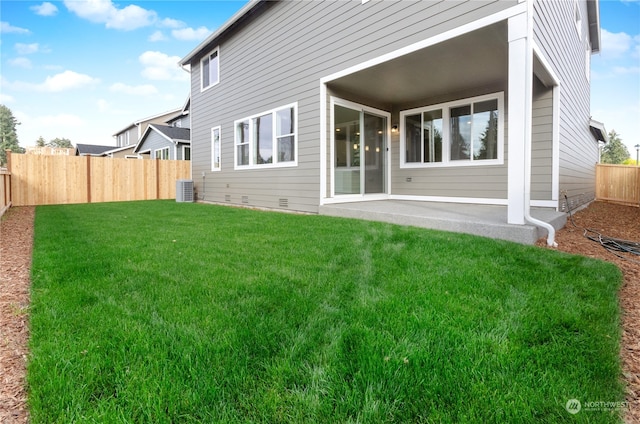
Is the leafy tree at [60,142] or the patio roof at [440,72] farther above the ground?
the leafy tree at [60,142]

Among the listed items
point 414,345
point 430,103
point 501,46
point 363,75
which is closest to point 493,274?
point 414,345

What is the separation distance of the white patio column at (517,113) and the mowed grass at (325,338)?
869 mm

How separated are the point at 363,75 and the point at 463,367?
554cm

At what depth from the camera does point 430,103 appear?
718cm

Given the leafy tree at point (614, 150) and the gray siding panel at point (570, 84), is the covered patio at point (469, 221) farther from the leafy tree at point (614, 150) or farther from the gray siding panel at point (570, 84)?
the leafy tree at point (614, 150)

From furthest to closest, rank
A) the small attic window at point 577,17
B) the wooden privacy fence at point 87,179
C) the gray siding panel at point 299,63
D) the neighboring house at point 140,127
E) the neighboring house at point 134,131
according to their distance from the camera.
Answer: the neighboring house at point 134,131
the neighboring house at point 140,127
the wooden privacy fence at point 87,179
the small attic window at point 577,17
the gray siding panel at point 299,63

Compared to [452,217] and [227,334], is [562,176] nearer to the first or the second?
[452,217]

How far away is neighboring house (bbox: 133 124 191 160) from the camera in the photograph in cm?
1647

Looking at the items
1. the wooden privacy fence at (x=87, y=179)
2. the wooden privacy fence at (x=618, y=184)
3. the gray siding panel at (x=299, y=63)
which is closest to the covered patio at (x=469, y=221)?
the gray siding panel at (x=299, y=63)

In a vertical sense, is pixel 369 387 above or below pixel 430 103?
below

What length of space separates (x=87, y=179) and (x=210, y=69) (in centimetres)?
567

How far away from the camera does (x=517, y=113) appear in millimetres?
3857

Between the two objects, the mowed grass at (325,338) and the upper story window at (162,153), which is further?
the upper story window at (162,153)

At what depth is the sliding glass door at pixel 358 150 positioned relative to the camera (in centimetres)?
686
